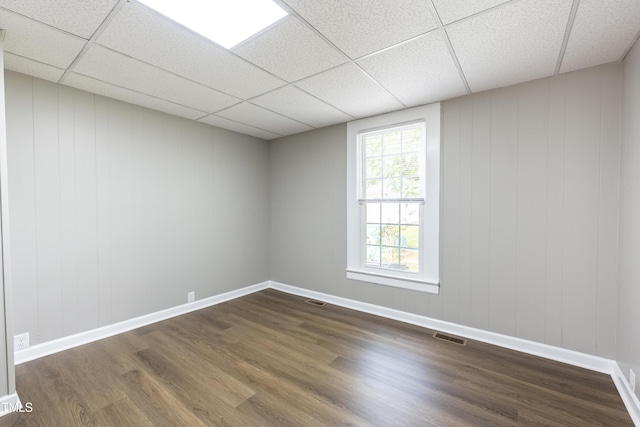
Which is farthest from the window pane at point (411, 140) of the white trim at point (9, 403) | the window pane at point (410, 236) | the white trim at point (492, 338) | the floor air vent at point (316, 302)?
the white trim at point (9, 403)

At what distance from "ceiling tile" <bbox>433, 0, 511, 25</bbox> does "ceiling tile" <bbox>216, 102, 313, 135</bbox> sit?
80.3 inches

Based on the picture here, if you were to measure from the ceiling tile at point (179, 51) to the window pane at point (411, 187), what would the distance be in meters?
1.77

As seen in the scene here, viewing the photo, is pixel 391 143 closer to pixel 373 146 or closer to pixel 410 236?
pixel 373 146

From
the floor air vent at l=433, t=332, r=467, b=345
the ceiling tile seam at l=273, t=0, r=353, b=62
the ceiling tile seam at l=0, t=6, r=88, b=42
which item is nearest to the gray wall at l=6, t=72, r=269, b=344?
the ceiling tile seam at l=0, t=6, r=88, b=42

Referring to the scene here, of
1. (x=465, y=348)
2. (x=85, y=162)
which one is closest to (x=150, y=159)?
(x=85, y=162)

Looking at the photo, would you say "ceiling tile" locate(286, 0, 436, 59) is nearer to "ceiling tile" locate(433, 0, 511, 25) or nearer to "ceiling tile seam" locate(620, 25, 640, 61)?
"ceiling tile" locate(433, 0, 511, 25)

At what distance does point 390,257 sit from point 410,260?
0.26 meters

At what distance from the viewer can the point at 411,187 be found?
3.21 metres

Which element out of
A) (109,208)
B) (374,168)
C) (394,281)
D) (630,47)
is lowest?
(394,281)

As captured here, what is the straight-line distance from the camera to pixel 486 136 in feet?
8.88

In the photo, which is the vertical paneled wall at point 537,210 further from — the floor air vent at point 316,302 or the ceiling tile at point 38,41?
the ceiling tile at point 38,41

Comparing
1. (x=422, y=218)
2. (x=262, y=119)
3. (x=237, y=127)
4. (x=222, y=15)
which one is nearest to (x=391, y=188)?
(x=422, y=218)

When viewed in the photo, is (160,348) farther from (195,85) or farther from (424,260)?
(424,260)

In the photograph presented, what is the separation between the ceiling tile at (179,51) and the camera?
66.3 inches
